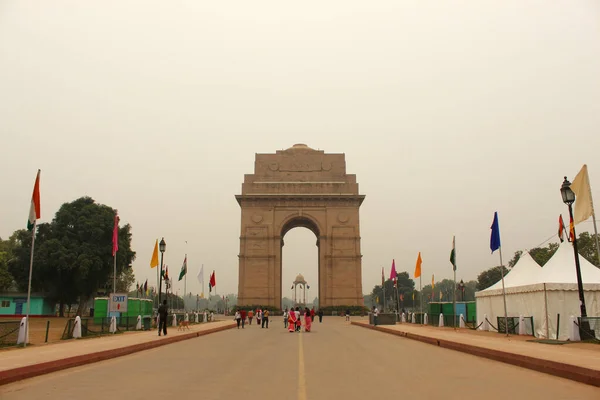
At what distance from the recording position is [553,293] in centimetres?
2378

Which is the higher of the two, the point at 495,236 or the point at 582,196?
the point at 582,196

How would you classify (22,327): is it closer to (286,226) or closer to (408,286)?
(286,226)

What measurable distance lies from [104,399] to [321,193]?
60260 mm

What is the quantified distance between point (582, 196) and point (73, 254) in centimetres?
4639

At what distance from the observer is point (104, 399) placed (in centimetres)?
859

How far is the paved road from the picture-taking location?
905 cm

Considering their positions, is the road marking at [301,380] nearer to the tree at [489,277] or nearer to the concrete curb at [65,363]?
the concrete curb at [65,363]

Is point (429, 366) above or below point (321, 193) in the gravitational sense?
below

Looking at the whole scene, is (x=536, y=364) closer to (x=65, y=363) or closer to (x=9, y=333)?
(x=65, y=363)

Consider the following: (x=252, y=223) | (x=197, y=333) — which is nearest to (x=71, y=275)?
(x=252, y=223)

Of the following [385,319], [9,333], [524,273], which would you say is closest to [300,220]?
[385,319]

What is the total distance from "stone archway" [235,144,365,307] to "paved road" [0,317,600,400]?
4960 centimetres

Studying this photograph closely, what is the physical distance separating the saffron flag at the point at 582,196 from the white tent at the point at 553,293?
404cm

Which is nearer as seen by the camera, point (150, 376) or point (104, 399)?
point (104, 399)
